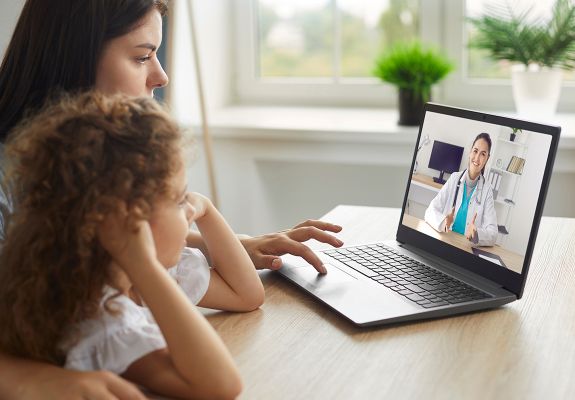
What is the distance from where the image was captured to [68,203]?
748mm

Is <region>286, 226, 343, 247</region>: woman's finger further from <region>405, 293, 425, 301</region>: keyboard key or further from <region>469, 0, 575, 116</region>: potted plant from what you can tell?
<region>469, 0, 575, 116</region>: potted plant

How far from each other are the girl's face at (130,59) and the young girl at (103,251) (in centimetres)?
43

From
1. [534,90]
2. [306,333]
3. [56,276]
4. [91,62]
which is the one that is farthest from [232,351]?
[534,90]

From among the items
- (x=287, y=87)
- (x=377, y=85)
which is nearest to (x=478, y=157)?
(x=377, y=85)

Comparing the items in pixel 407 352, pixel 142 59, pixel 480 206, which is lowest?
pixel 407 352

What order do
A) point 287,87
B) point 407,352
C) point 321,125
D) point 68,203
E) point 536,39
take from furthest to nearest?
point 287,87
point 321,125
point 536,39
point 407,352
point 68,203

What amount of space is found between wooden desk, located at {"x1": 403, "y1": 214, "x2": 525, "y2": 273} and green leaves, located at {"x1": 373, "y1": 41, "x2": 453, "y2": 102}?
1031 millimetres

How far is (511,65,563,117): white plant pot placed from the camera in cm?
221

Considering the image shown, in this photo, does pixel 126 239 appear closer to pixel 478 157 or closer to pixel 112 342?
pixel 112 342

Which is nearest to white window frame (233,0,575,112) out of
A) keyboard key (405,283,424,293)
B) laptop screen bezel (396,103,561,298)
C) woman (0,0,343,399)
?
laptop screen bezel (396,103,561,298)

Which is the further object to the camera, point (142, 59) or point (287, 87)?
point (287, 87)

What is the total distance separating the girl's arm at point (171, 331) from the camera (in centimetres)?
76

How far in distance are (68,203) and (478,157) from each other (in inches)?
24.0

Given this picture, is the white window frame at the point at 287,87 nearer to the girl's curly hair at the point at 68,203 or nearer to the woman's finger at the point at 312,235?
the woman's finger at the point at 312,235
